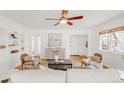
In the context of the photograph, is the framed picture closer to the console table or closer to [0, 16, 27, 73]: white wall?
the console table

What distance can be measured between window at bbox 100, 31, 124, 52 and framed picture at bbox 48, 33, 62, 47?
324cm

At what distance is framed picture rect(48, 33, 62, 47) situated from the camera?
1016 centimetres

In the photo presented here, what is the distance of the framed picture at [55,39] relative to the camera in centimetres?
1016

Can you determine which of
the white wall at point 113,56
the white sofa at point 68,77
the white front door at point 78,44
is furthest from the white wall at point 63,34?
the white sofa at point 68,77

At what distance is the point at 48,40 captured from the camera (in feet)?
33.4

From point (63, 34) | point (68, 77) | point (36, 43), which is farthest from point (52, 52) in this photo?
point (68, 77)

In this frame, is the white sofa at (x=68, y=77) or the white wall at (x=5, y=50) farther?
the white wall at (x=5, y=50)

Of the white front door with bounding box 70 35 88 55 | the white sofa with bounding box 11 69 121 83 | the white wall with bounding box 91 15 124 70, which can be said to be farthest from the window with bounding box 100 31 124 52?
the white sofa with bounding box 11 69 121 83

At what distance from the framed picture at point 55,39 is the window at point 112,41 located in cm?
324

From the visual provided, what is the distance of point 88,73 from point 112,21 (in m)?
5.06

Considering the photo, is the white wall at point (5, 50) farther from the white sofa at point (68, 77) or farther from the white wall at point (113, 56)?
the white wall at point (113, 56)
